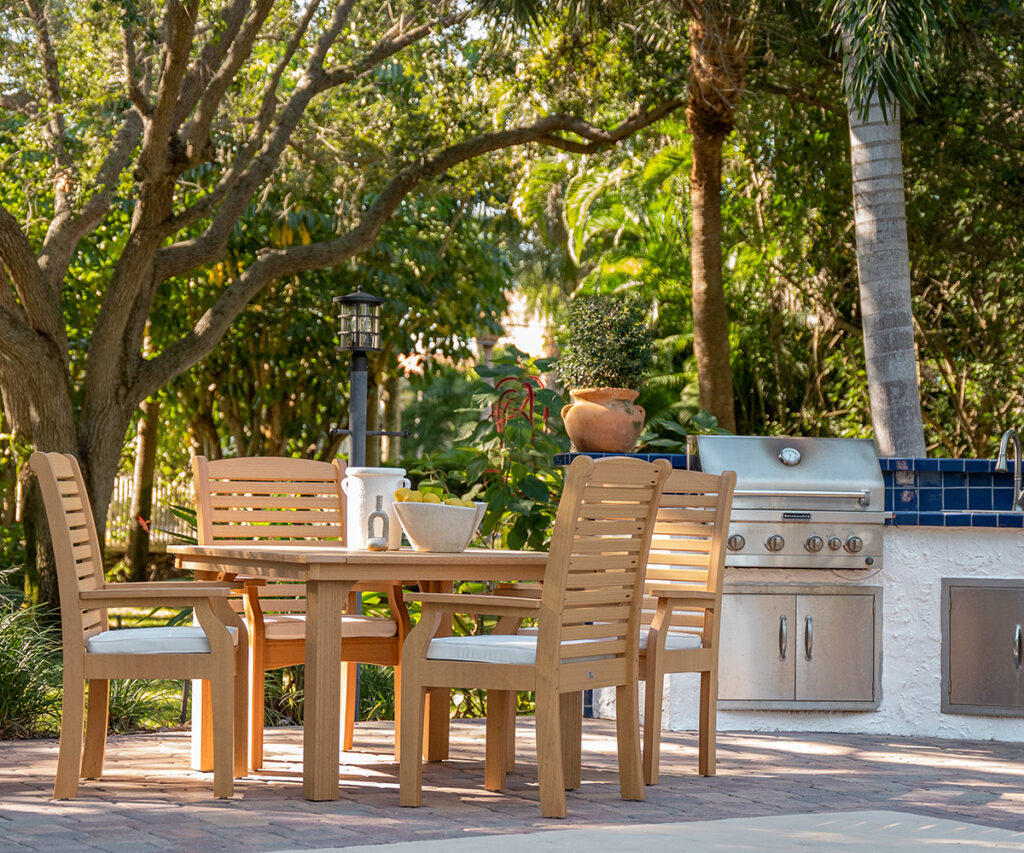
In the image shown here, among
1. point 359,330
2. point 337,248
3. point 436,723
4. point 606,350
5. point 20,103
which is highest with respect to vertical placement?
point 20,103

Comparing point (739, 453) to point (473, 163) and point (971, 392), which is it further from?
point (971, 392)

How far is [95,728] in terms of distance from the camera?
4.88 metres

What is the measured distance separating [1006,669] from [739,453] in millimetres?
1618

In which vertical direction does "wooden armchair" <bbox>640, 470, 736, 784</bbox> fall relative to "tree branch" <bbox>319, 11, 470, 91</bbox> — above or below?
below

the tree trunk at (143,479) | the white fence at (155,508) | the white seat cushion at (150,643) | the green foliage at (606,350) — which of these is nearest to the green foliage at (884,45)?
the green foliage at (606,350)

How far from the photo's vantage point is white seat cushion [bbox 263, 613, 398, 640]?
537 cm

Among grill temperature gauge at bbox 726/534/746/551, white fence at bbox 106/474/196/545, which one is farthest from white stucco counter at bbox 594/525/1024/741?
white fence at bbox 106/474/196/545

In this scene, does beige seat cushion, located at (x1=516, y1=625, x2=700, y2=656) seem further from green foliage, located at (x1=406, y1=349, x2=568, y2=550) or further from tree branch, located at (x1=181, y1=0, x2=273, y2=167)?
tree branch, located at (x1=181, y1=0, x2=273, y2=167)

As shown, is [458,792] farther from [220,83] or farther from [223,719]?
[220,83]

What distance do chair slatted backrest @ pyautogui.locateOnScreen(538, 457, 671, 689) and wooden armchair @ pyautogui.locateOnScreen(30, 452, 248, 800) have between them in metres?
1.08

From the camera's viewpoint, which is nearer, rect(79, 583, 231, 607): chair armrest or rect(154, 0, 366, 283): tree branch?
rect(79, 583, 231, 607): chair armrest

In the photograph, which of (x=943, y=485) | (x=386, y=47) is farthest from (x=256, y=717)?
(x=386, y=47)

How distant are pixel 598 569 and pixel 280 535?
1.99 metres

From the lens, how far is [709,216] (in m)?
11.3
